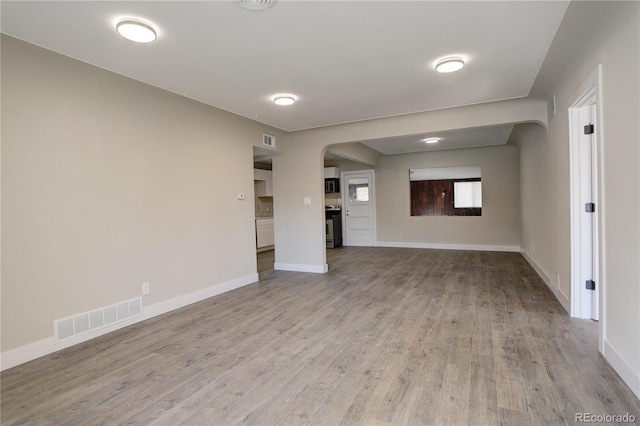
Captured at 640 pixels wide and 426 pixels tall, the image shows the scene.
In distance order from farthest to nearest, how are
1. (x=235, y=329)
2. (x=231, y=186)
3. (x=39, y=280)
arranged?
(x=231, y=186) → (x=235, y=329) → (x=39, y=280)

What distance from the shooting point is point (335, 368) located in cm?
232

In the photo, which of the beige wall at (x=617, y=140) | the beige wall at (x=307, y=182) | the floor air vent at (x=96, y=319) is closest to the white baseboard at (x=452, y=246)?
the beige wall at (x=307, y=182)

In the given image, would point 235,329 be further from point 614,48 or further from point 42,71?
point 614,48

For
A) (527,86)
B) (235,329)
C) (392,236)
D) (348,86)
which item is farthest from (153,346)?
(392,236)

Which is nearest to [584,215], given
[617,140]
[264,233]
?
[617,140]

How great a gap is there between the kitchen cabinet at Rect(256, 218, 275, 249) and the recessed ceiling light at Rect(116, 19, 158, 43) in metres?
5.85

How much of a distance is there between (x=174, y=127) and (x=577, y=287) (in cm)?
455

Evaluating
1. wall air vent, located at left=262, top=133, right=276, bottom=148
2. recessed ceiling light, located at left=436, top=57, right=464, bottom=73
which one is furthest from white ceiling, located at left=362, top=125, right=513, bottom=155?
recessed ceiling light, located at left=436, top=57, right=464, bottom=73

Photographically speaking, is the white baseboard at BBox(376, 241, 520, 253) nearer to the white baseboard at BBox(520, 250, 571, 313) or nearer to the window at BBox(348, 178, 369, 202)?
the white baseboard at BBox(520, 250, 571, 313)

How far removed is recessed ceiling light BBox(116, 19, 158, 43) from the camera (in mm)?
2254

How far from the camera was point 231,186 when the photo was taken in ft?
15.2

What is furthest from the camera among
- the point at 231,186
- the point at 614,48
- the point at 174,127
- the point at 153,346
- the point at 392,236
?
the point at 392,236

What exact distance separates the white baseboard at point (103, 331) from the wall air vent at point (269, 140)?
2.18 m

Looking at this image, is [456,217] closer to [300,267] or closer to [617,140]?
[300,267]
